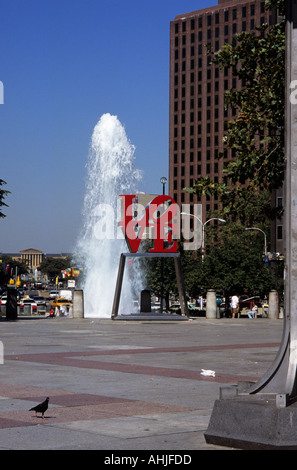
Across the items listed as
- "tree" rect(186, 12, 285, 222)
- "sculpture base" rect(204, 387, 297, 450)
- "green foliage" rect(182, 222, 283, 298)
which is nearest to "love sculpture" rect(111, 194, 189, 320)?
"tree" rect(186, 12, 285, 222)

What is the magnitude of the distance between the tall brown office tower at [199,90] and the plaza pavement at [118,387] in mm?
140810

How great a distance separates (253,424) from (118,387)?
A: 16.2 feet

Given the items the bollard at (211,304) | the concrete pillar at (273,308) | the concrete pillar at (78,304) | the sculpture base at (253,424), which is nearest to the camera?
the sculpture base at (253,424)

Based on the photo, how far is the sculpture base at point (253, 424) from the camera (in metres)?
6.93

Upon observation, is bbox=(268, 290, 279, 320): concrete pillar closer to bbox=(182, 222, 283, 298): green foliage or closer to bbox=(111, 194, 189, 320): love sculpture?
bbox=(111, 194, 189, 320): love sculpture

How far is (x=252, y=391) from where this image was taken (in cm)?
754

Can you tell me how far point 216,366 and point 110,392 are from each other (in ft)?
14.7

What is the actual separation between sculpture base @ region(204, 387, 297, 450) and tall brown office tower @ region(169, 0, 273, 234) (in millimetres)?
152775

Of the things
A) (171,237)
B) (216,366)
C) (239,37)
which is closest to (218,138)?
(171,237)

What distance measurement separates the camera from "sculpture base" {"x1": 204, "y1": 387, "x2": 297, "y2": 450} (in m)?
6.93

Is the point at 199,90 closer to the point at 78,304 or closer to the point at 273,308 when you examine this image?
the point at 273,308

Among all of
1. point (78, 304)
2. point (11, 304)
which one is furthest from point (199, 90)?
point (11, 304)

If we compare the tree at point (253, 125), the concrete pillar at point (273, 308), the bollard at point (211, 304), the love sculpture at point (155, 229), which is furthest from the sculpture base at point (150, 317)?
the tree at point (253, 125)

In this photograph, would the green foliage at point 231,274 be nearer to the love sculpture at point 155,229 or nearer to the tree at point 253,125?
the love sculpture at point 155,229
